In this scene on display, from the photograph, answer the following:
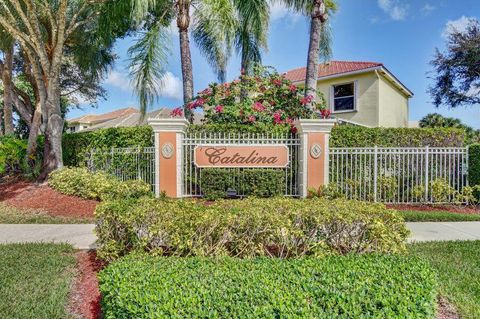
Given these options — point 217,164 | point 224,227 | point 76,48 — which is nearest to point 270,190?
point 217,164

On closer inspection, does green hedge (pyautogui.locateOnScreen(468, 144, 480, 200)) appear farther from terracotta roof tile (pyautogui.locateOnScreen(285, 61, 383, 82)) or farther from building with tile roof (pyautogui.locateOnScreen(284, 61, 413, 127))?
terracotta roof tile (pyautogui.locateOnScreen(285, 61, 383, 82))

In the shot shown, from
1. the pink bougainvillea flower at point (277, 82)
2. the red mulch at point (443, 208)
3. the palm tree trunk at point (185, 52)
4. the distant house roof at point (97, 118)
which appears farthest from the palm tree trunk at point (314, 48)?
the distant house roof at point (97, 118)

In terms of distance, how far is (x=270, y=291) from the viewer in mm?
2842

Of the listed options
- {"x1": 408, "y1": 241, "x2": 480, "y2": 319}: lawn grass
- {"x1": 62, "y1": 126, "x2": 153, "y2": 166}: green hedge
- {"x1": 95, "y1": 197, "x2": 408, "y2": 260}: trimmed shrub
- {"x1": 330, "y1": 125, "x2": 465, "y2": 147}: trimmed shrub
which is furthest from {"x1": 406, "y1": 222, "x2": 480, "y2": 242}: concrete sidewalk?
{"x1": 62, "y1": 126, "x2": 153, "y2": 166}: green hedge

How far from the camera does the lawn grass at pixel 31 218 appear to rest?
7.99 metres

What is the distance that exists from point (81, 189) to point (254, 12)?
8.79 metres

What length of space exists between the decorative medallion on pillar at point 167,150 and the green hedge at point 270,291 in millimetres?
6405

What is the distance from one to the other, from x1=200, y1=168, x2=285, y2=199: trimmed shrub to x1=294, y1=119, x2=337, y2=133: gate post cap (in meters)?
1.55

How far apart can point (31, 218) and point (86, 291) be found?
5466 millimetres

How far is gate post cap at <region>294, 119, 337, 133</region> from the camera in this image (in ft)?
31.2

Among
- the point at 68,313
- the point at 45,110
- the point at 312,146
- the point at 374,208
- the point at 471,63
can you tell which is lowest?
the point at 68,313

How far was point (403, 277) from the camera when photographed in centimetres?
312

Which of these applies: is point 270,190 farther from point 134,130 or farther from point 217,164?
point 134,130

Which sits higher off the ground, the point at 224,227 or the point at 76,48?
the point at 76,48
